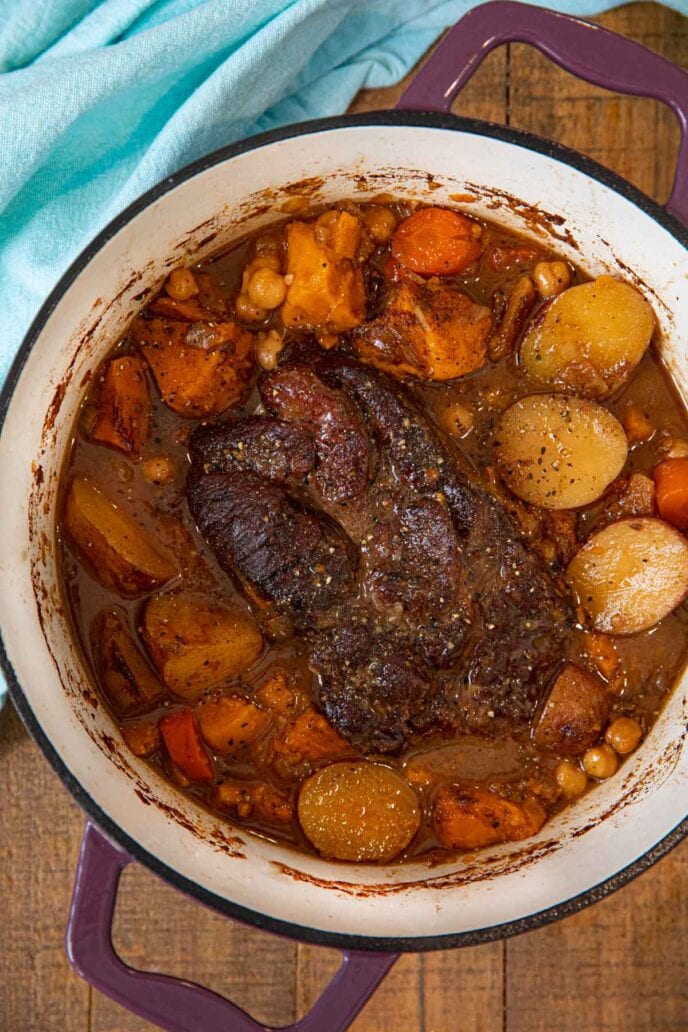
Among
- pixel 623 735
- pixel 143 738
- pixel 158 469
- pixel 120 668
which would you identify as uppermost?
pixel 158 469

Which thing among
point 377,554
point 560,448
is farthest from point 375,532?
point 560,448

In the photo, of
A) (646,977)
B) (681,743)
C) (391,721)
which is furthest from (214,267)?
(646,977)

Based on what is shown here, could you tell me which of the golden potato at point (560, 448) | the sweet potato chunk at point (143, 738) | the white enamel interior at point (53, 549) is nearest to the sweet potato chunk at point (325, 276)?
the white enamel interior at point (53, 549)

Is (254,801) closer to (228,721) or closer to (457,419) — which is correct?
(228,721)

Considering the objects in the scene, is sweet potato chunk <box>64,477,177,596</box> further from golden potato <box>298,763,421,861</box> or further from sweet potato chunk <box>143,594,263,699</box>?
golden potato <box>298,763,421,861</box>

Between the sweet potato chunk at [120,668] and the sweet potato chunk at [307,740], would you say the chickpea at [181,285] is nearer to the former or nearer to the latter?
the sweet potato chunk at [120,668]

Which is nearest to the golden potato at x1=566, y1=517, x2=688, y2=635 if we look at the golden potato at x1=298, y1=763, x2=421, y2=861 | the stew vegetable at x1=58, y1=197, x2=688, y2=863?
the stew vegetable at x1=58, y1=197, x2=688, y2=863
